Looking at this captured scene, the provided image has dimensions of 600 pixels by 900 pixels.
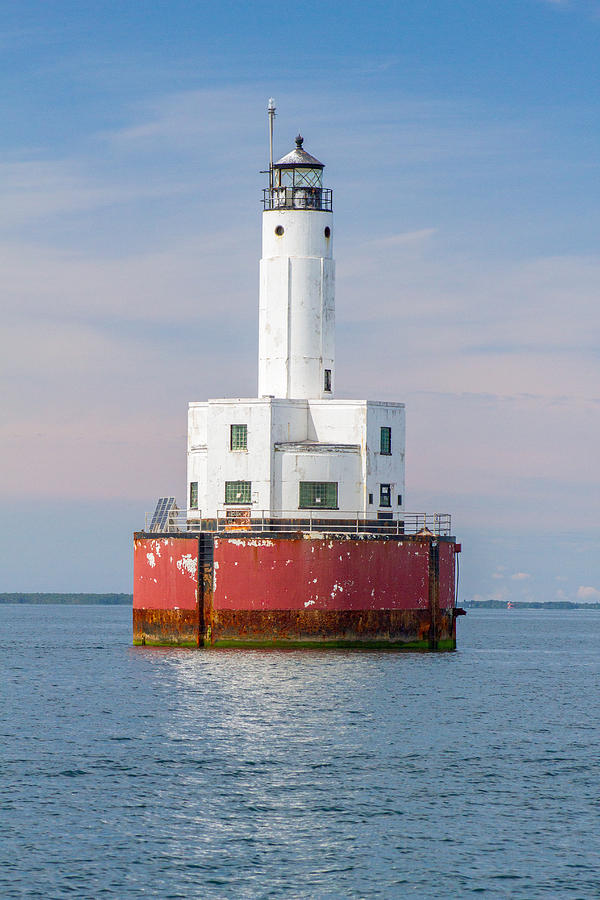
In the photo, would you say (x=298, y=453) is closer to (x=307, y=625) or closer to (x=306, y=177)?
(x=307, y=625)

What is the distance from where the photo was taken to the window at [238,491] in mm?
54500

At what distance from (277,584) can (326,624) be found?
2.31 metres

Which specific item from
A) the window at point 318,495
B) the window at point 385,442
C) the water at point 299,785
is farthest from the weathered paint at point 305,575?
the window at point 385,442

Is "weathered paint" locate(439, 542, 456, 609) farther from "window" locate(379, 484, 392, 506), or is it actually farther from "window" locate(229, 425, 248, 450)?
"window" locate(229, 425, 248, 450)

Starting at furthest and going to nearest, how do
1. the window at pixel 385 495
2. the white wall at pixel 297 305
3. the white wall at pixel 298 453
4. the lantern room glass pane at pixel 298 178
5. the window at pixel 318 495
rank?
1. the lantern room glass pane at pixel 298 178
2. the white wall at pixel 297 305
3. the window at pixel 385 495
4. the window at pixel 318 495
5. the white wall at pixel 298 453

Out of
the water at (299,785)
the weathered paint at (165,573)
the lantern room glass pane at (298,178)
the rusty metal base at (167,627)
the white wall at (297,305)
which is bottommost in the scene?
the water at (299,785)

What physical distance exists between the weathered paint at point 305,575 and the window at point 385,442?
562cm

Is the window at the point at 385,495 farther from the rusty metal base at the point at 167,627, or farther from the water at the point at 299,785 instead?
the rusty metal base at the point at 167,627

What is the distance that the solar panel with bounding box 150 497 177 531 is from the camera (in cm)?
5628

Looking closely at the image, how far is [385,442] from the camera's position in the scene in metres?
56.0

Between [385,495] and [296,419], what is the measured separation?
4.75m

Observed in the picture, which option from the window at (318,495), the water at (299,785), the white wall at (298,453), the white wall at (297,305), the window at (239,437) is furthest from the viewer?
the white wall at (297,305)

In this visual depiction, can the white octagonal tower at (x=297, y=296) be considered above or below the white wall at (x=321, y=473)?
above

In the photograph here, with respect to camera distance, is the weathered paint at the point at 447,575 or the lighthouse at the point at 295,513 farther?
the weathered paint at the point at 447,575
